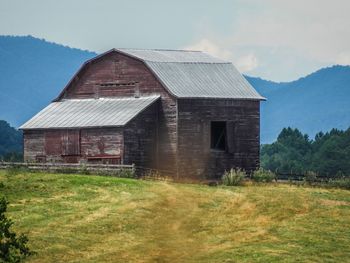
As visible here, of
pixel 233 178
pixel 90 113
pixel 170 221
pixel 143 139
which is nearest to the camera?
pixel 170 221

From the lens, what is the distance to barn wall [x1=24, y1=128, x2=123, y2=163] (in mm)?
63781

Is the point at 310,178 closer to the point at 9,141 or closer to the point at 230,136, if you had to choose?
the point at 230,136

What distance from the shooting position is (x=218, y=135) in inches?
2653

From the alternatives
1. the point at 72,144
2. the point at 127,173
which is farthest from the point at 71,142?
the point at 127,173

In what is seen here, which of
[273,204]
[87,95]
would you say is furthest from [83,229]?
[87,95]

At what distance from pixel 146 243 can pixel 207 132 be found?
2880cm

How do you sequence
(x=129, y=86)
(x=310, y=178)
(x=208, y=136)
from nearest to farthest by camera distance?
1. (x=310, y=178)
2. (x=208, y=136)
3. (x=129, y=86)

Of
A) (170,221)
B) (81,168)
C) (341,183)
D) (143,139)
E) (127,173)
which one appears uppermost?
(143,139)

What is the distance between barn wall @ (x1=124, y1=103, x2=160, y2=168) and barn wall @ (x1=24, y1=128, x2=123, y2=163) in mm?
670

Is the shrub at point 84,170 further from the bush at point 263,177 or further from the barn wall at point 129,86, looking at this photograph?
the bush at point 263,177

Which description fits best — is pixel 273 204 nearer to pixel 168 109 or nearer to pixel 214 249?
pixel 214 249

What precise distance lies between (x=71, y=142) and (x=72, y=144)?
166 millimetres

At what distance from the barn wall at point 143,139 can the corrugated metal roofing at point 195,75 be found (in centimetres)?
228

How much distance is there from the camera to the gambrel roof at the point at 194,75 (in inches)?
2608
